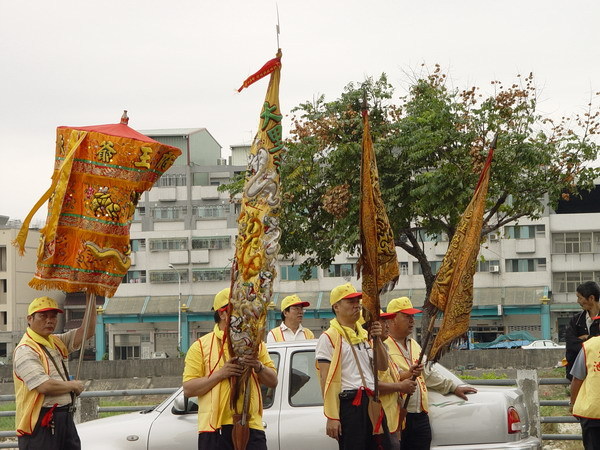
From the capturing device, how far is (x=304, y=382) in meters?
9.08

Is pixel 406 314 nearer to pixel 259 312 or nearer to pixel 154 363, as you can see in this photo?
pixel 259 312

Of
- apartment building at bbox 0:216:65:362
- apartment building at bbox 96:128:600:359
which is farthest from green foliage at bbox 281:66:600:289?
apartment building at bbox 0:216:65:362

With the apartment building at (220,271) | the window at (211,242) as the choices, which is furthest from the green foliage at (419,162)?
the window at (211,242)

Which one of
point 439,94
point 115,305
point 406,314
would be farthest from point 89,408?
point 115,305

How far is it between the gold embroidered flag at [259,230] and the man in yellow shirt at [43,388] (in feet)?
5.01

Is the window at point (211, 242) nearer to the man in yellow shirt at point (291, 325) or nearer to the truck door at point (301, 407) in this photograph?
the man in yellow shirt at point (291, 325)

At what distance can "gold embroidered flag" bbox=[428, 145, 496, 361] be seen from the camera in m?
8.14

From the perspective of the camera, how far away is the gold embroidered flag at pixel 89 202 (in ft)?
25.0

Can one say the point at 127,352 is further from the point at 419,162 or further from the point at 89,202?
the point at 89,202

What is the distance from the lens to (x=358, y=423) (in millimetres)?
7723

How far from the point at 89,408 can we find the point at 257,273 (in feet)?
18.7

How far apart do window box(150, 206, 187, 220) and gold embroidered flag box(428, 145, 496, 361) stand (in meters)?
57.1

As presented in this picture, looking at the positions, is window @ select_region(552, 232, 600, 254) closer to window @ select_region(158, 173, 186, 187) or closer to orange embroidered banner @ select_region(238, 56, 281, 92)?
window @ select_region(158, 173, 186, 187)

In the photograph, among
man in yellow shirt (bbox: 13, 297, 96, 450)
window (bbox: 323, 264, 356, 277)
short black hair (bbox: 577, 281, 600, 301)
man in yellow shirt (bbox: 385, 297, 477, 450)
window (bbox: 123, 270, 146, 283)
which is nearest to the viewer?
man in yellow shirt (bbox: 13, 297, 96, 450)
